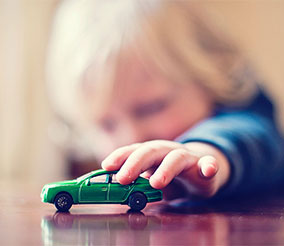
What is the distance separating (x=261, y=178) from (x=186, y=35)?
2.95ft

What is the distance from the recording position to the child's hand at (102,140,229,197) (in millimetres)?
575

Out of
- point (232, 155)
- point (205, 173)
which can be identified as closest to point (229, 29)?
point (232, 155)

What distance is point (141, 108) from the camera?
157 cm

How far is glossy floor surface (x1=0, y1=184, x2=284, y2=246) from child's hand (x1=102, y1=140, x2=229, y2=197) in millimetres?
42

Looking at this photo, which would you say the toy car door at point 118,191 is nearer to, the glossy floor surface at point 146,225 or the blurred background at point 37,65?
the glossy floor surface at point 146,225

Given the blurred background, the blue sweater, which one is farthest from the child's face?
the blurred background

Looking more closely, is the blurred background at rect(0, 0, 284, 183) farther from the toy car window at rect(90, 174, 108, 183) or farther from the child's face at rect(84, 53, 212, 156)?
the toy car window at rect(90, 174, 108, 183)

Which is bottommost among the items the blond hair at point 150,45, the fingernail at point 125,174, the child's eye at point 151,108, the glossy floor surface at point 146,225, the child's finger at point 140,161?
the glossy floor surface at point 146,225

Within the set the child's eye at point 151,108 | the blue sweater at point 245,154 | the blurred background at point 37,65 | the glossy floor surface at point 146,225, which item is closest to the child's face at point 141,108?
the child's eye at point 151,108

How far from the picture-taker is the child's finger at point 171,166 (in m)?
0.57

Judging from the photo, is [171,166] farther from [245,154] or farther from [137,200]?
[245,154]

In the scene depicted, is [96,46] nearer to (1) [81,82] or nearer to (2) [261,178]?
(1) [81,82]

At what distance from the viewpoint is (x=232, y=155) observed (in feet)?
2.61

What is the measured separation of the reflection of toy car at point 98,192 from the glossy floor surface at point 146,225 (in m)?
0.02
